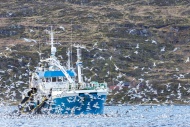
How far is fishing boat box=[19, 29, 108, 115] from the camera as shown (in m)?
127

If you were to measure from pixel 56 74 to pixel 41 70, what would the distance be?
6113 mm

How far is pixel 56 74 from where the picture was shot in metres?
132

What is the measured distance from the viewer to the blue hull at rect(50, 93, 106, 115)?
414 ft

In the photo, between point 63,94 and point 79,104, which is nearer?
point 63,94

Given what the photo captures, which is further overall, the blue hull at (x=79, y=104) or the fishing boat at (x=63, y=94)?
the fishing boat at (x=63, y=94)

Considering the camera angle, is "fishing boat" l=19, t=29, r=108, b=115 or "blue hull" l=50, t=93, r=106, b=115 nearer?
"blue hull" l=50, t=93, r=106, b=115

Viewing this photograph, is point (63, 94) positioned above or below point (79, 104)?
above

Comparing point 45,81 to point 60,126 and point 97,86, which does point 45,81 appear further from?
point 60,126

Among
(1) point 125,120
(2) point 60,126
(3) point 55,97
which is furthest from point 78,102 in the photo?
(2) point 60,126

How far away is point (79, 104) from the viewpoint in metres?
127

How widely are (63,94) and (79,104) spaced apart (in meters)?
3.08

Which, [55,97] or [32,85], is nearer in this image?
[55,97]

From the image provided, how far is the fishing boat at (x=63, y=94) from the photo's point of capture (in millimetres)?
126562

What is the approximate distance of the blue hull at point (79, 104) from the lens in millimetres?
126312
